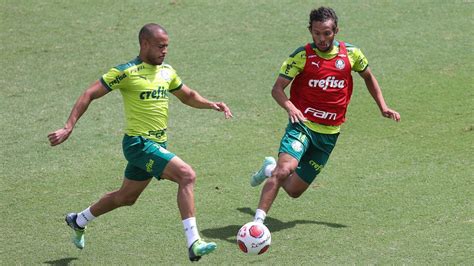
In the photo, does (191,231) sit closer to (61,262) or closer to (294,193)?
(61,262)

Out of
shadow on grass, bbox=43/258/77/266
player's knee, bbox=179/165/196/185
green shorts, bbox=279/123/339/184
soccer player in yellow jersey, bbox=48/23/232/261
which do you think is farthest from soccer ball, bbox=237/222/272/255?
shadow on grass, bbox=43/258/77/266

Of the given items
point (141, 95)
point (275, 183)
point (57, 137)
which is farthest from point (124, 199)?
point (275, 183)

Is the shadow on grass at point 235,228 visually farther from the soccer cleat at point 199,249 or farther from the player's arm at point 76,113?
the player's arm at point 76,113

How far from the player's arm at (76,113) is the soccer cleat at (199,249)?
161 centimetres

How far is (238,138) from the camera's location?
13.2m

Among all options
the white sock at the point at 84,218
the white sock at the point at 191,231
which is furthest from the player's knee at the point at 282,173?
the white sock at the point at 84,218

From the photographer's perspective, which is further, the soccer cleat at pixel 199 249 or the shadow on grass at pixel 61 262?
the shadow on grass at pixel 61 262

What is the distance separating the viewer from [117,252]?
9570 mm

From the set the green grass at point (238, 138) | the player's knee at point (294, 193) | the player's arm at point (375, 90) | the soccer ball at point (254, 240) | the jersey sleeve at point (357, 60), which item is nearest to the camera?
the soccer ball at point (254, 240)

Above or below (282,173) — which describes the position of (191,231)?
below

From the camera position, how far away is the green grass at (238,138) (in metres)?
9.74

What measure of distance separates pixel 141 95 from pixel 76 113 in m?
0.72

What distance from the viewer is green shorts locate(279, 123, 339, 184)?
981 cm

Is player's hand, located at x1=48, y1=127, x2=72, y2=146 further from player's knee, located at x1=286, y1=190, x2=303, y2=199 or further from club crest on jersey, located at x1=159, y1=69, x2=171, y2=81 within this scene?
player's knee, located at x1=286, y1=190, x2=303, y2=199
